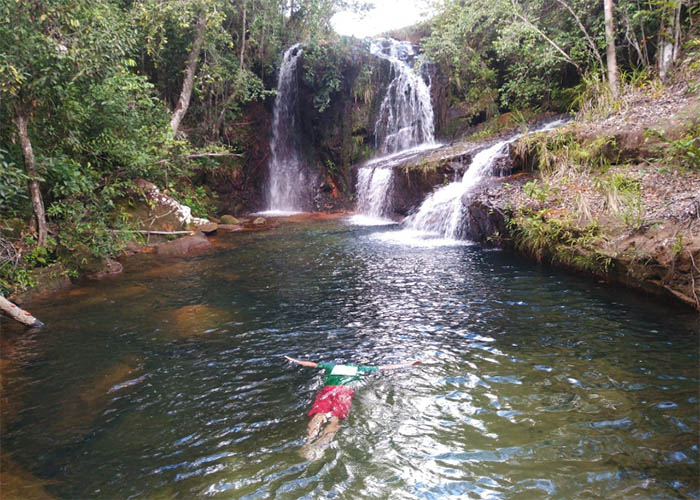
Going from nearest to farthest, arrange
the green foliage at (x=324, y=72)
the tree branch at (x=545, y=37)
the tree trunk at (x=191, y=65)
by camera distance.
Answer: the tree branch at (x=545, y=37) < the tree trunk at (x=191, y=65) < the green foliage at (x=324, y=72)

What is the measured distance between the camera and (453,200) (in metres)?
10.9

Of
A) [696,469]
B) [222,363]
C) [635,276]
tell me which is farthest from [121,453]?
[635,276]

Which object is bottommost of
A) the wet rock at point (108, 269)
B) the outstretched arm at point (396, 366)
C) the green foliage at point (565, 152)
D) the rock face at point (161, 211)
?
the outstretched arm at point (396, 366)

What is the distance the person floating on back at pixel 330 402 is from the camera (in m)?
3.14

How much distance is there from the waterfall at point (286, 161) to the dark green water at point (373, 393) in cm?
1262

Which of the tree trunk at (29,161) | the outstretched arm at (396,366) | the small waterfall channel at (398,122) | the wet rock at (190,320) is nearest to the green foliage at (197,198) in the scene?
the small waterfall channel at (398,122)

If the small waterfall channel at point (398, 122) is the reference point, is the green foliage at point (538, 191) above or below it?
below

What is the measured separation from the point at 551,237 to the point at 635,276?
1811 millimetres

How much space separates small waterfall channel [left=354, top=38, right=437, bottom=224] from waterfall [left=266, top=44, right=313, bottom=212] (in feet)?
11.8

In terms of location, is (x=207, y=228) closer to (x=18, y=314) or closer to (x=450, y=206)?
(x=450, y=206)

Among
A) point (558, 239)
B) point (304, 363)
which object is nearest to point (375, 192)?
point (558, 239)

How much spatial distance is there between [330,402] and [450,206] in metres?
8.28

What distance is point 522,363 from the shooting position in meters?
4.20

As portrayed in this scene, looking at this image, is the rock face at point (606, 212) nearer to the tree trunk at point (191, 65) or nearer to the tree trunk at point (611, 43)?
the tree trunk at point (611, 43)
